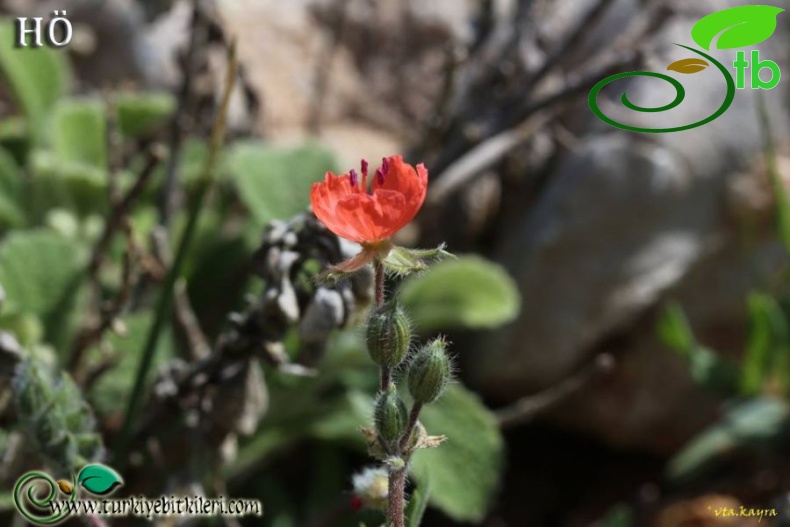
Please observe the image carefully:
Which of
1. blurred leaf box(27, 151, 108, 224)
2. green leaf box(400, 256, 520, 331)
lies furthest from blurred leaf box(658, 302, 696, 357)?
blurred leaf box(27, 151, 108, 224)

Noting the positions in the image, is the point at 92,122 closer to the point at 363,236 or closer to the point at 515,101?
the point at 515,101

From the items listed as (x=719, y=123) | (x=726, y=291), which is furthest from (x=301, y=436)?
(x=719, y=123)

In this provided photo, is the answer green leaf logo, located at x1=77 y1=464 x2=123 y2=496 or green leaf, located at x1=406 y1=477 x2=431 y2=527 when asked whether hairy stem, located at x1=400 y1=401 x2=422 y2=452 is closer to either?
green leaf, located at x1=406 y1=477 x2=431 y2=527

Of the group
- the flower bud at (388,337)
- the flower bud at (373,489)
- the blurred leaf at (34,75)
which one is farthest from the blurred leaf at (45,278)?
the flower bud at (388,337)

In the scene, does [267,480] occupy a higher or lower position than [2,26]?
lower

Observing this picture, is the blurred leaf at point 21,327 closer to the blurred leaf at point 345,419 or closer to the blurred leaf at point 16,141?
the blurred leaf at point 345,419
